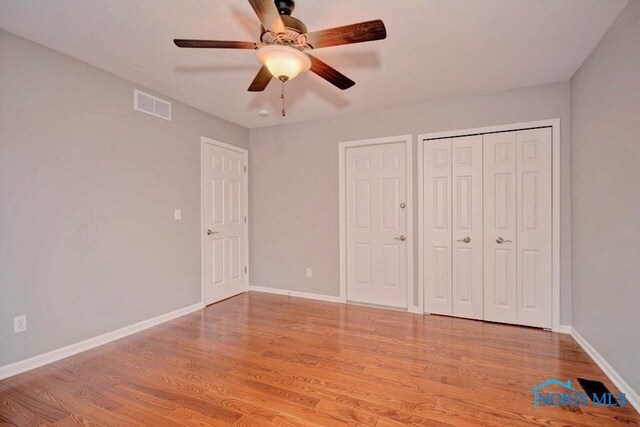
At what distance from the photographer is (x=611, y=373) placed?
221cm

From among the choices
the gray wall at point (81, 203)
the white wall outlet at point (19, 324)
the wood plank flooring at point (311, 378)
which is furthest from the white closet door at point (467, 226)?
A: the white wall outlet at point (19, 324)

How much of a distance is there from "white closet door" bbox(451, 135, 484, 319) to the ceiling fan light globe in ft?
7.77

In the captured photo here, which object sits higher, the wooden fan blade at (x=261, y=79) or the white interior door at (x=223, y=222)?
the wooden fan blade at (x=261, y=79)

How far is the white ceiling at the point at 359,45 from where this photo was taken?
203cm

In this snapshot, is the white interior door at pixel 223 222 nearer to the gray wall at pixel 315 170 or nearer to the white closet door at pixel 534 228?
the gray wall at pixel 315 170

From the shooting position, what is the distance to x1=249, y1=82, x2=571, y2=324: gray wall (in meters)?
3.37

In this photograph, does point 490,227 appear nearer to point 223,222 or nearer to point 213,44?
point 213,44

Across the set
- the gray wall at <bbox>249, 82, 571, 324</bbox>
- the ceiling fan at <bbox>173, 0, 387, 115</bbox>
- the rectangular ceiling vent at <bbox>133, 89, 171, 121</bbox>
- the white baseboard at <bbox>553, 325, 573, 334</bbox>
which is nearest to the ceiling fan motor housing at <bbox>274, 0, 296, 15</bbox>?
the ceiling fan at <bbox>173, 0, 387, 115</bbox>

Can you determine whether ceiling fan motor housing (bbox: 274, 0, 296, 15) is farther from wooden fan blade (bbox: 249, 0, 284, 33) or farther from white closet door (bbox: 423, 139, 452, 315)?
white closet door (bbox: 423, 139, 452, 315)

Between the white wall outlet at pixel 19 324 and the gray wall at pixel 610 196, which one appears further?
the white wall outlet at pixel 19 324

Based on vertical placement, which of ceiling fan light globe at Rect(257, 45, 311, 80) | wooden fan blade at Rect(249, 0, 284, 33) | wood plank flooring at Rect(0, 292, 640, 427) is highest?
wooden fan blade at Rect(249, 0, 284, 33)

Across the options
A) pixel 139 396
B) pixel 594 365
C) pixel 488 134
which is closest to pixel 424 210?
pixel 488 134

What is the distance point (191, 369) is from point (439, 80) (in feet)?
11.6

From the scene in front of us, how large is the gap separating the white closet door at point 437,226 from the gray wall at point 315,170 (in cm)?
18
